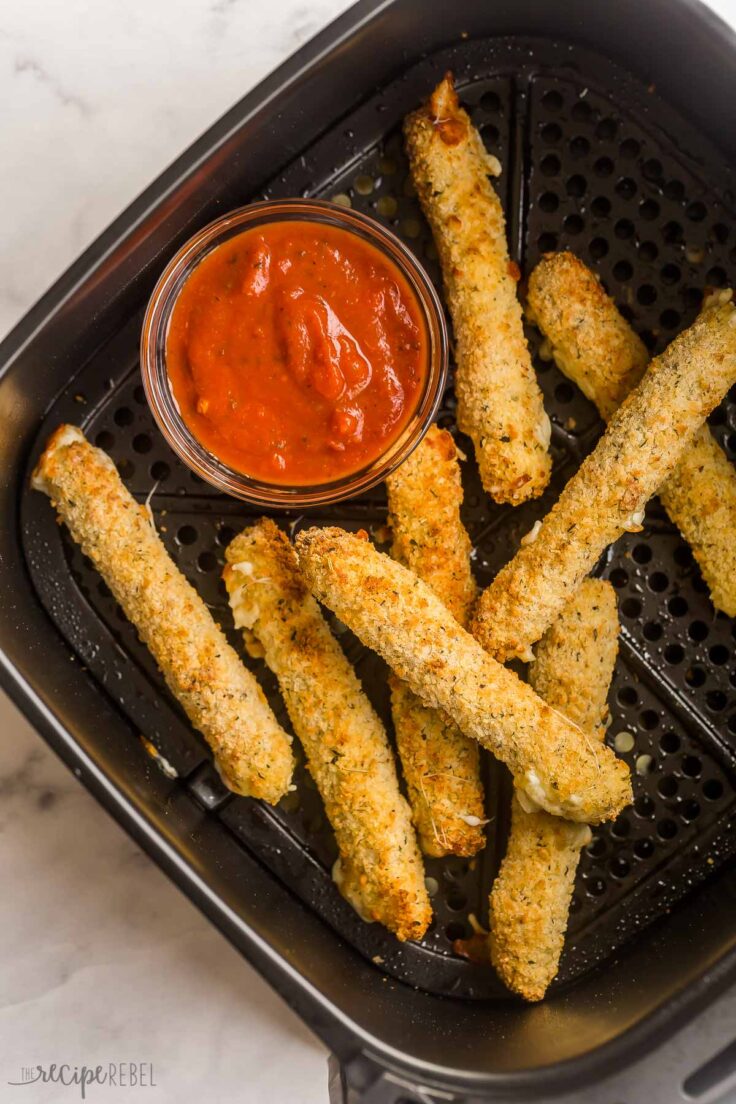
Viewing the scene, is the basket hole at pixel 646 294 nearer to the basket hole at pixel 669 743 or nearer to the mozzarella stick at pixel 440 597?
the mozzarella stick at pixel 440 597

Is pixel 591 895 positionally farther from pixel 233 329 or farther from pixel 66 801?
pixel 233 329

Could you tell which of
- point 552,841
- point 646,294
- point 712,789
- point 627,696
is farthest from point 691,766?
point 646,294

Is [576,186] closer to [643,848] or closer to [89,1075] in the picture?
[643,848]

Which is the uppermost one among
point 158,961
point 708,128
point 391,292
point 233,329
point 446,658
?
point 708,128

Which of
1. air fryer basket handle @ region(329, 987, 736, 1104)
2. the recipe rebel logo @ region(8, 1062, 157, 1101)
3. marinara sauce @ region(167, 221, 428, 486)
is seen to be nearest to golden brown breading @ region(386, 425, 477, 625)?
marinara sauce @ region(167, 221, 428, 486)

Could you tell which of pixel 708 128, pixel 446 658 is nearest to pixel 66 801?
pixel 446 658

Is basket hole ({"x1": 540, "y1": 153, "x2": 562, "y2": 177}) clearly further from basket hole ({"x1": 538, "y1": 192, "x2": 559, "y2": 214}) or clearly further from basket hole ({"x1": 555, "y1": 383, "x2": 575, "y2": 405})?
basket hole ({"x1": 555, "y1": 383, "x2": 575, "y2": 405})
